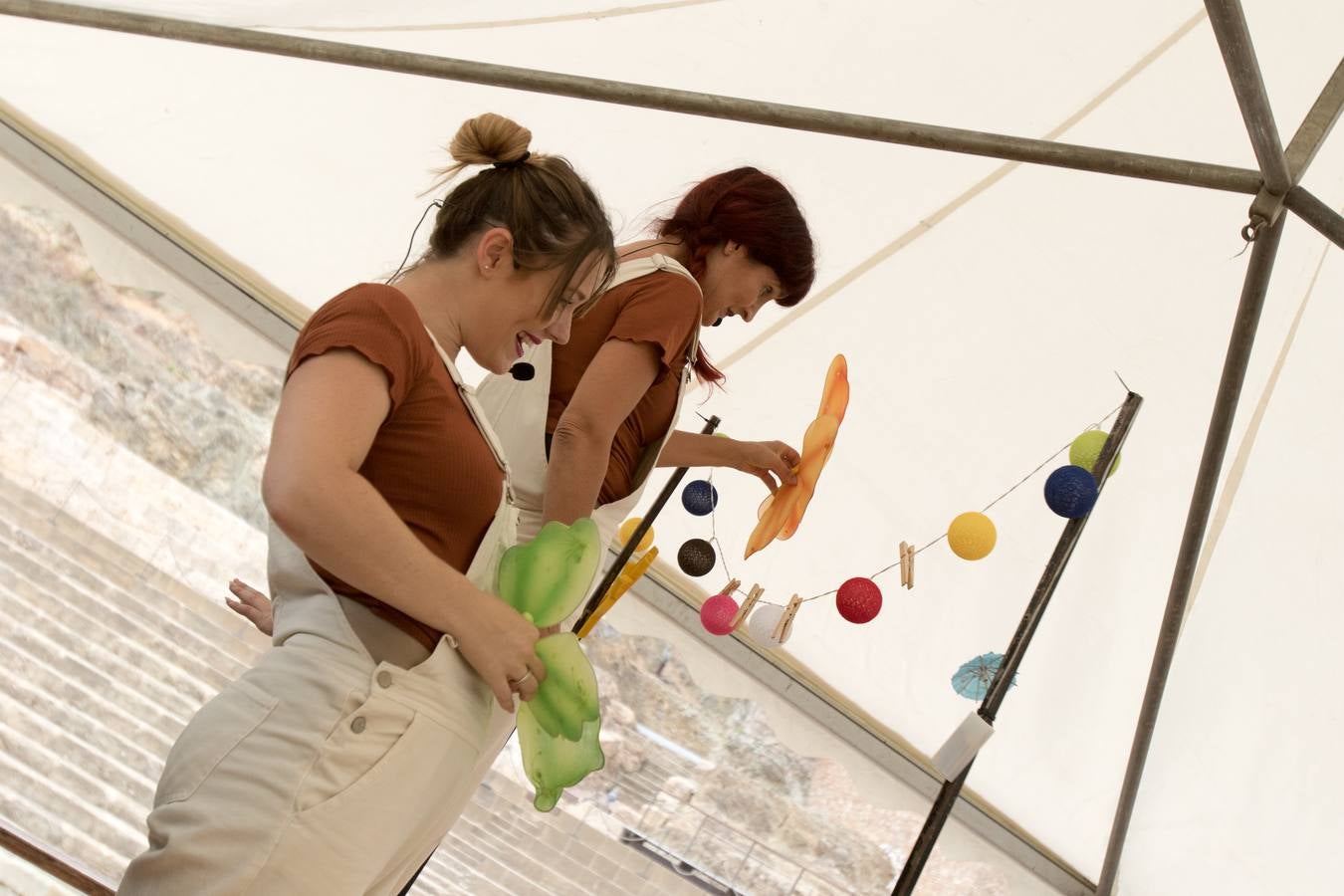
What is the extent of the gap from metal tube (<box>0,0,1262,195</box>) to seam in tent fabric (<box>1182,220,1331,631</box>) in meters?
0.76

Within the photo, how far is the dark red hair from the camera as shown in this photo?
4.93 ft

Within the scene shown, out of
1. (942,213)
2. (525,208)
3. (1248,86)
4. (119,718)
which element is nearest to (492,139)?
(525,208)

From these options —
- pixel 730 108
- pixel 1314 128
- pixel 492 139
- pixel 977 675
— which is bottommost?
pixel 492 139

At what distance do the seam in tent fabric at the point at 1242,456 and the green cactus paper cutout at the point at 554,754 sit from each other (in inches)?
65.6

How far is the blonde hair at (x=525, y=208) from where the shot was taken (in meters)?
1.00

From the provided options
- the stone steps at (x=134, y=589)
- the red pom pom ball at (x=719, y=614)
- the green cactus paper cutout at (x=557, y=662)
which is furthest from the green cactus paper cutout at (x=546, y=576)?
the stone steps at (x=134, y=589)

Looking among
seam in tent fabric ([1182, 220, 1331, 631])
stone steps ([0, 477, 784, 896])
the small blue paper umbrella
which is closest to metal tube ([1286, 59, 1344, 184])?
seam in tent fabric ([1182, 220, 1331, 631])

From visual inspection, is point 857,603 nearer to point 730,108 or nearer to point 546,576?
point 730,108

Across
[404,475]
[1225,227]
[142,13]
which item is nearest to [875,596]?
[1225,227]

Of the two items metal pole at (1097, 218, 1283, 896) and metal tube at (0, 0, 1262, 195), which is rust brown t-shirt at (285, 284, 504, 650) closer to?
metal tube at (0, 0, 1262, 195)

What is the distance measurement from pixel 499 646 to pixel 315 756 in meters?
0.15

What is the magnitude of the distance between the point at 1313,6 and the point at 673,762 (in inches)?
89.9

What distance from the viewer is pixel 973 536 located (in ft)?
6.89

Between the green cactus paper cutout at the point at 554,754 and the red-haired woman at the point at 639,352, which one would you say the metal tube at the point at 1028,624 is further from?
the green cactus paper cutout at the point at 554,754
